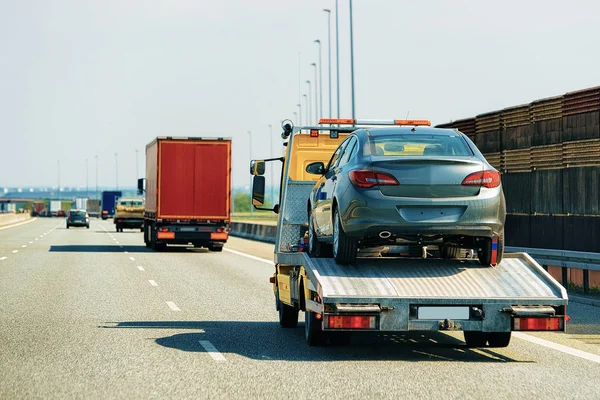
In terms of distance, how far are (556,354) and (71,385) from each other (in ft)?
16.4

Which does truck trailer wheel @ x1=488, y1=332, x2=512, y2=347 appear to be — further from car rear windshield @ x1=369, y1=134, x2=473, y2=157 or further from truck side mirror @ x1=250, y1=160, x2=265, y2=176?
truck side mirror @ x1=250, y1=160, x2=265, y2=176

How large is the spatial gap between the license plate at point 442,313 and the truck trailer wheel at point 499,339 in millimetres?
1379

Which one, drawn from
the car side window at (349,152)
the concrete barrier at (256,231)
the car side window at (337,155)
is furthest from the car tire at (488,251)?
the concrete barrier at (256,231)

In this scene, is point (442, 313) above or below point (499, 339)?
above

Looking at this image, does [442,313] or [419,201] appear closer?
[442,313]

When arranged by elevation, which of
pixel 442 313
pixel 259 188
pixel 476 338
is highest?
pixel 259 188

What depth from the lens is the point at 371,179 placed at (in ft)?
34.7

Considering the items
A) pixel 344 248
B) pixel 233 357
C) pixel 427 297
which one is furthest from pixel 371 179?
pixel 233 357

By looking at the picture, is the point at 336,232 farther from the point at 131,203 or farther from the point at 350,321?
the point at 131,203

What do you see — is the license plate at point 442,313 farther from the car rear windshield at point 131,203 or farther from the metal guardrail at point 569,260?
the car rear windshield at point 131,203

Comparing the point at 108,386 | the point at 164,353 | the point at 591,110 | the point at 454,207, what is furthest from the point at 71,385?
the point at 591,110

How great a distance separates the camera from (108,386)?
29.0ft

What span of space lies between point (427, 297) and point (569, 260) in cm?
746

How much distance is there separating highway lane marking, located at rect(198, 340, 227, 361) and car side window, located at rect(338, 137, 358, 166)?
2353 mm
